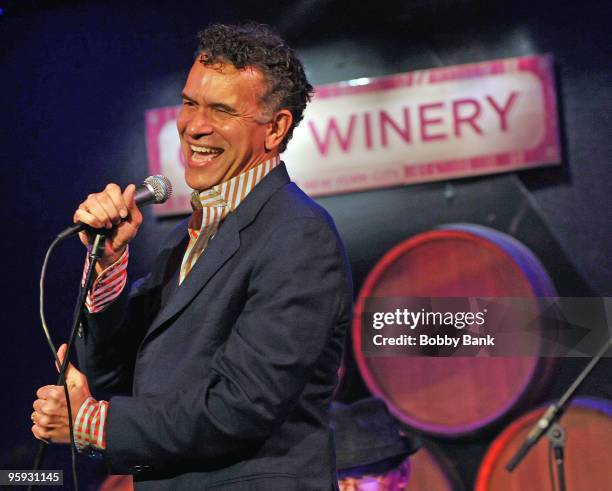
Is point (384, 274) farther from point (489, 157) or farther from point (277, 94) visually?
point (277, 94)

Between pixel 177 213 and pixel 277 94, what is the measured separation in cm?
168

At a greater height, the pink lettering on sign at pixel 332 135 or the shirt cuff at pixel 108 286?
the pink lettering on sign at pixel 332 135

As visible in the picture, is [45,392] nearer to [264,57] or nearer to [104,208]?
[104,208]

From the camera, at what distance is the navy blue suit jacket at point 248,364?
148 cm

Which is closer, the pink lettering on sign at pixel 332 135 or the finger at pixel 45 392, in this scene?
the finger at pixel 45 392

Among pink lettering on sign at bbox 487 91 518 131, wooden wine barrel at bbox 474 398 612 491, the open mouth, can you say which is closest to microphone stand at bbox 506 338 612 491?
wooden wine barrel at bbox 474 398 612 491

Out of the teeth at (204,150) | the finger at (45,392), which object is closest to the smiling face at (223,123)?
the teeth at (204,150)

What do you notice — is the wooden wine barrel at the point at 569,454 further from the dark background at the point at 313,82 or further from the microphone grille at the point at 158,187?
the microphone grille at the point at 158,187

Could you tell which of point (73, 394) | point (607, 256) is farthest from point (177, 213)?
point (73, 394)

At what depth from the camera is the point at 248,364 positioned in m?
1.48

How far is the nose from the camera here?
5.82ft

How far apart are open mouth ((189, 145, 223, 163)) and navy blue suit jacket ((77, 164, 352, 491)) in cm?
13

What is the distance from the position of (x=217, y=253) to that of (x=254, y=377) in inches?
10.8

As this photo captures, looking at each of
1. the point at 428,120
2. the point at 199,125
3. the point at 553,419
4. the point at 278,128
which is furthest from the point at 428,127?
the point at 199,125
